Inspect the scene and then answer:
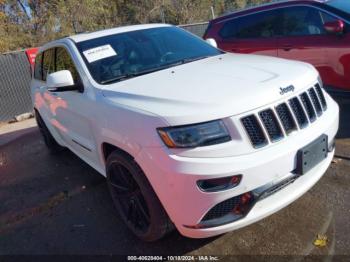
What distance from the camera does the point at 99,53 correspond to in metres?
3.79

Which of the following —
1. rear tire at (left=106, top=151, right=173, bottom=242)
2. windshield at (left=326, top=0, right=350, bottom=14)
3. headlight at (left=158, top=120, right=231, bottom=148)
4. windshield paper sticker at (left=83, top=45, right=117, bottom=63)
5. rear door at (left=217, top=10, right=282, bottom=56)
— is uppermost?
windshield paper sticker at (left=83, top=45, right=117, bottom=63)

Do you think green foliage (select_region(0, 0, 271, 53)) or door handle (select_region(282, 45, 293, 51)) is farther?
green foliage (select_region(0, 0, 271, 53))

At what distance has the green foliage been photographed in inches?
740

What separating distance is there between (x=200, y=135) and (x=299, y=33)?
408 cm

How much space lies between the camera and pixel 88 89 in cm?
348

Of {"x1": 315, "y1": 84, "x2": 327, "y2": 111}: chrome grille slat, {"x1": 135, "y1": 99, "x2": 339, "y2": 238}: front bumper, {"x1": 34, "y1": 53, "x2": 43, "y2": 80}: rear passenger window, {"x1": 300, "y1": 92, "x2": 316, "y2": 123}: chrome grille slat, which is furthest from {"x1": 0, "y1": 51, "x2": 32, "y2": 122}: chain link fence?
{"x1": 300, "y1": 92, "x2": 316, "y2": 123}: chrome grille slat

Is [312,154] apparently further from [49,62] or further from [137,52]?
[49,62]

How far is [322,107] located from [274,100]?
2.39 ft

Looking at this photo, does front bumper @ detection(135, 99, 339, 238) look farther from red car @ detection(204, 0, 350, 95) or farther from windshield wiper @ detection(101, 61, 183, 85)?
red car @ detection(204, 0, 350, 95)

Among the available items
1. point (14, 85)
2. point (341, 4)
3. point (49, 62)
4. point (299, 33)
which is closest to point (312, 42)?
point (299, 33)

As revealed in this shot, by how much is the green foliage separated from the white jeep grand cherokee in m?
14.5

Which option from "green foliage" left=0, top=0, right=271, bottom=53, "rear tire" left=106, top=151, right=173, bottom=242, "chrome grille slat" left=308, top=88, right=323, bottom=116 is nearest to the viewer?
"rear tire" left=106, top=151, right=173, bottom=242

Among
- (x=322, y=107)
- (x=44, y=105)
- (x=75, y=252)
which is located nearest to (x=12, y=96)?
(x=44, y=105)

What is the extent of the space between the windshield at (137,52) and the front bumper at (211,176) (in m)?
1.20
